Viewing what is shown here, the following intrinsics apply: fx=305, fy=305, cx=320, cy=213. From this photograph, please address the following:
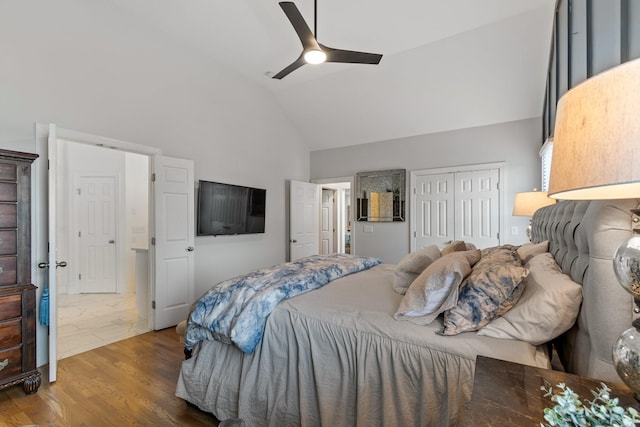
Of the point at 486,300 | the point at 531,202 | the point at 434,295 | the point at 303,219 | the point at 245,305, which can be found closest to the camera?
the point at 486,300

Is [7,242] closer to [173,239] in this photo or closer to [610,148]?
[173,239]

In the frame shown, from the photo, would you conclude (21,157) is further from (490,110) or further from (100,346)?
(490,110)

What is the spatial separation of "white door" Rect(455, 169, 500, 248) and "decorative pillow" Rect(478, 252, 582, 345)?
11.4 feet

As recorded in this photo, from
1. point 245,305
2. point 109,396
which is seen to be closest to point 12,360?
point 109,396

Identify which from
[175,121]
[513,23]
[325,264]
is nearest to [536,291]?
[325,264]

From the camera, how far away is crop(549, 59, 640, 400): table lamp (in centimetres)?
53

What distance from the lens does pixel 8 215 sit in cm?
221

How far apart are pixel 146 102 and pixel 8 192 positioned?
1.85 metres

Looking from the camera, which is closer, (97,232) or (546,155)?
(546,155)

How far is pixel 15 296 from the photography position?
2230mm

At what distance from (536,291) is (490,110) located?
3942mm

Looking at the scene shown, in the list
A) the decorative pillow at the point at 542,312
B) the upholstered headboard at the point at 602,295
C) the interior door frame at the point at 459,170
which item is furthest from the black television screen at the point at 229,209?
the upholstered headboard at the point at 602,295

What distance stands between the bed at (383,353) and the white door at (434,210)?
2.98 meters

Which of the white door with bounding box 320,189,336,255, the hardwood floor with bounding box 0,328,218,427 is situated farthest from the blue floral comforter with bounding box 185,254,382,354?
the white door with bounding box 320,189,336,255
